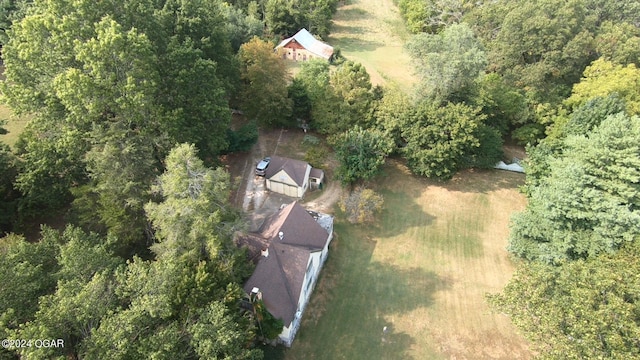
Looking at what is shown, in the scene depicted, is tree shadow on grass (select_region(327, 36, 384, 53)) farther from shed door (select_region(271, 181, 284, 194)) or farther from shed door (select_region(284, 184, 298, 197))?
shed door (select_region(284, 184, 298, 197))

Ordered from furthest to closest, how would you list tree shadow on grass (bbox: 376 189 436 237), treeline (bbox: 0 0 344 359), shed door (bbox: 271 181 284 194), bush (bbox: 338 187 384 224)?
shed door (bbox: 271 181 284 194)
tree shadow on grass (bbox: 376 189 436 237)
bush (bbox: 338 187 384 224)
treeline (bbox: 0 0 344 359)

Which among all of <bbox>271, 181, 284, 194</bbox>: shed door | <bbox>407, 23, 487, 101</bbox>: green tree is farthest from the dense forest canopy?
<bbox>271, 181, 284, 194</bbox>: shed door

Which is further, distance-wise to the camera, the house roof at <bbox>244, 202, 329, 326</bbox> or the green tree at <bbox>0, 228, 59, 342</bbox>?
the house roof at <bbox>244, 202, 329, 326</bbox>

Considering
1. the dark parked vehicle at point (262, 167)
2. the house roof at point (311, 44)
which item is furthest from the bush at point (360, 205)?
the house roof at point (311, 44)

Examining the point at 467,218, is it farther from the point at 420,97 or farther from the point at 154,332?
the point at 154,332

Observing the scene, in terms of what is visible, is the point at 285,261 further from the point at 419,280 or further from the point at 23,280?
the point at 23,280

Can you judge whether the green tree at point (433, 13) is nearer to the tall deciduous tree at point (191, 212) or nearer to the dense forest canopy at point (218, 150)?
the dense forest canopy at point (218, 150)

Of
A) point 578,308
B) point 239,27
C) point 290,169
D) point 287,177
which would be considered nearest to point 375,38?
point 239,27
